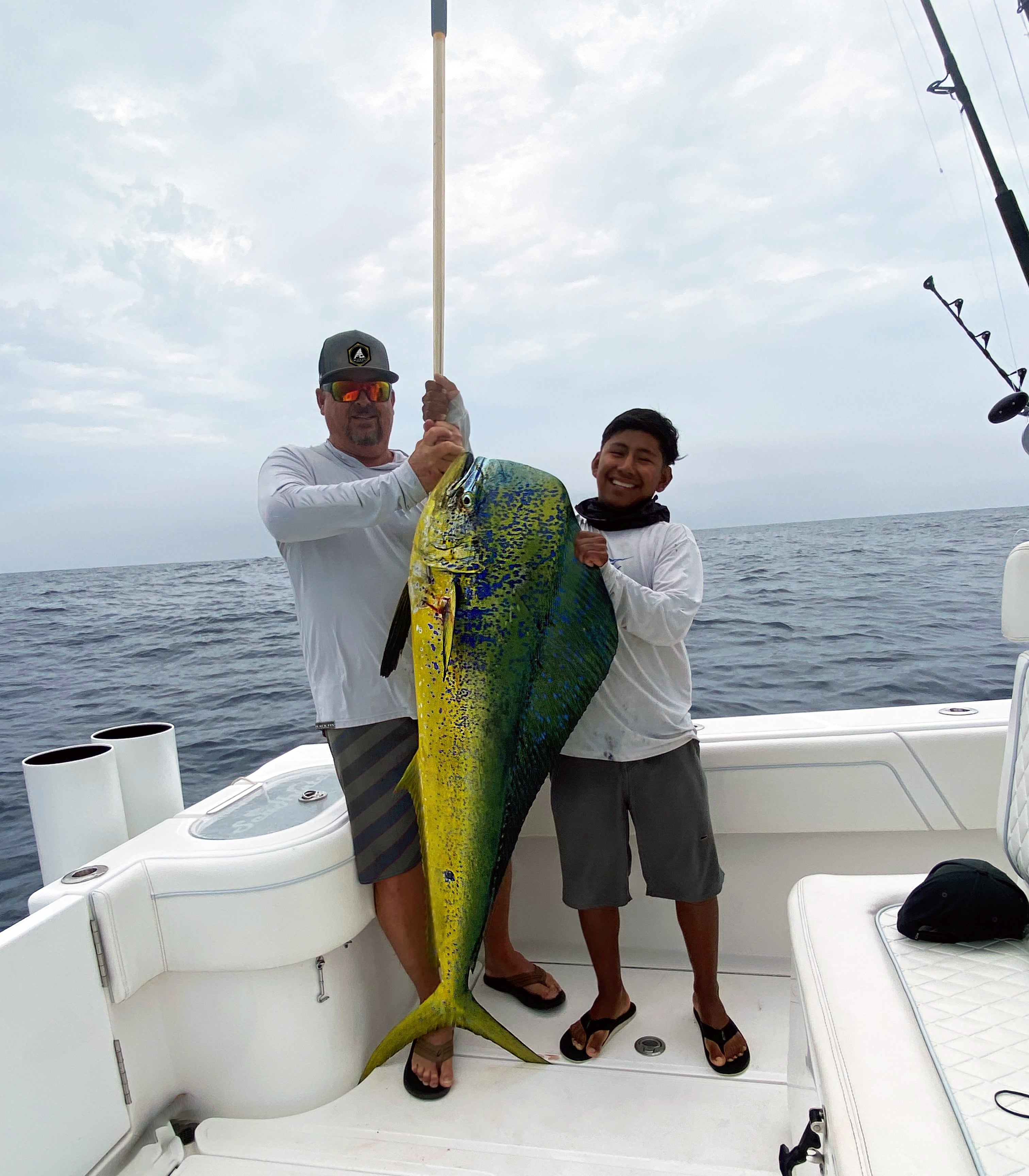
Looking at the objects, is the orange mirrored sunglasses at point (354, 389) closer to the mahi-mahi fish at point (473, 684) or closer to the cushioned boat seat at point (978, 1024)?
the mahi-mahi fish at point (473, 684)

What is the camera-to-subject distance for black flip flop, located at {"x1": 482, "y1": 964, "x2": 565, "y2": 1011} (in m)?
2.70

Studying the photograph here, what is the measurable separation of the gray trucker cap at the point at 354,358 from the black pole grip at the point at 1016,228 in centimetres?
339

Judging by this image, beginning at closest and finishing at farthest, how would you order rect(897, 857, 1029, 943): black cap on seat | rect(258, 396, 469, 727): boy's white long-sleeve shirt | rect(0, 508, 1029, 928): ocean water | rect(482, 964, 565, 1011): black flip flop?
rect(897, 857, 1029, 943): black cap on seat → rect(258, 396, 469, 727): boy's white long-sleeve shirt → rect(482, 964, 565, 1011): black flip flop → rect(0, 508, 1029, 928): ocean water

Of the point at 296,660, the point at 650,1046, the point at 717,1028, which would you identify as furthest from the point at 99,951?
the point at 296,660

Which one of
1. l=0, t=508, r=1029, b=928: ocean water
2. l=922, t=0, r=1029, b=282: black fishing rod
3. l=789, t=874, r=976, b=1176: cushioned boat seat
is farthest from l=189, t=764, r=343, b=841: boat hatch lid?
l=922, t=0, r=1029, b=282: black fishing rod

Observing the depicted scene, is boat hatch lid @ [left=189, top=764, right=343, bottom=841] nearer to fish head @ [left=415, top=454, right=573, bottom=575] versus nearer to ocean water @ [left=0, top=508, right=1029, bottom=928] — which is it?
fish head @ [left=415, top=454, right=573, bottom=575]

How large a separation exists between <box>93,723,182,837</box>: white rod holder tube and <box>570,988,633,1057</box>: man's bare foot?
149 centimetres

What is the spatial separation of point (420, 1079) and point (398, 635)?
1430 mm

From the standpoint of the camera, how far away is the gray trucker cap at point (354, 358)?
2342 millimetres

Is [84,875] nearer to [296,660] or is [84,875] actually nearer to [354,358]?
[354,358]

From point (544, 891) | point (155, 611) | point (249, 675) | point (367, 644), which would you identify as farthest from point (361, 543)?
point (155, 611)

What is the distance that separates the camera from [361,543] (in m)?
2.31

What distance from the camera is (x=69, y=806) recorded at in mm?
2311

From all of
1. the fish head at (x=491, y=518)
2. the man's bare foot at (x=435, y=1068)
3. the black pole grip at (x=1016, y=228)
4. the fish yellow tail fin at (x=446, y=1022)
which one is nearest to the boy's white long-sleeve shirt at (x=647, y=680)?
the fish head at (x=491, y=518)
